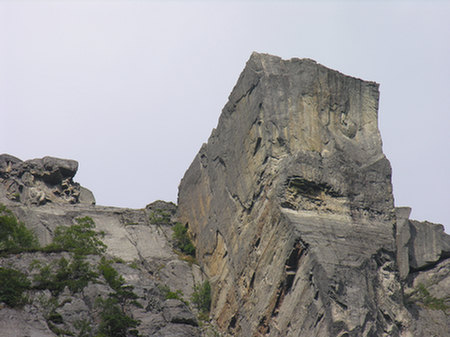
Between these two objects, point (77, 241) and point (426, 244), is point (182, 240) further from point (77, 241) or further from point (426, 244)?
point (426, 244)

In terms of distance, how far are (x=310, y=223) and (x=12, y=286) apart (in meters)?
14.2

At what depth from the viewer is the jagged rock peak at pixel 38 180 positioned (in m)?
57.9

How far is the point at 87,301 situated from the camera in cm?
4169

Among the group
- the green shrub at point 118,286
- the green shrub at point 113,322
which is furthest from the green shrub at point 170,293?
the green shrub at point 113,322

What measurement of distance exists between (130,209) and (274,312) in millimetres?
19235

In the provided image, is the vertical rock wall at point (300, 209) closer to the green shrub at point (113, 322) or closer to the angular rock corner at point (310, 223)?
the angular rock corner at point (310, 223)

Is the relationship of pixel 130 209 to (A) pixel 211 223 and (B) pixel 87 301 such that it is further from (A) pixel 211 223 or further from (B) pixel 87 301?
(B) pixel 87 301

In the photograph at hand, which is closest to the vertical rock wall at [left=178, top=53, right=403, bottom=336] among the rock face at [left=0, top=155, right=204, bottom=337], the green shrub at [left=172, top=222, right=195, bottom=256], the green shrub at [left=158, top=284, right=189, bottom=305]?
the green shrub at [left=158, top=284, right=189, bottom=305]

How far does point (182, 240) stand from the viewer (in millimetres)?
57219

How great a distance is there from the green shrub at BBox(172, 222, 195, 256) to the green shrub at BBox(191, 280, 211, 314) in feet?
16.3

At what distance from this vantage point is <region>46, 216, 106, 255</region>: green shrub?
1832 inches

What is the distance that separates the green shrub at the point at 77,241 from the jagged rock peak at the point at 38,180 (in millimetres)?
7506

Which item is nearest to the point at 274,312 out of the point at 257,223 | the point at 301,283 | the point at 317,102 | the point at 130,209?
the point at 301,283

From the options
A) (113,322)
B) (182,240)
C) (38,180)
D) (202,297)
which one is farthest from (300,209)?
(38,180)
